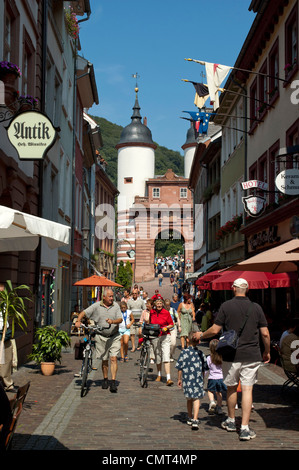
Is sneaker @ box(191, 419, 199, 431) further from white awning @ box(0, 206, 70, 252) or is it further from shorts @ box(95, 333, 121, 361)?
shorts @ box(95, 333, 121, 361)

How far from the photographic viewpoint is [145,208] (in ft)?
263

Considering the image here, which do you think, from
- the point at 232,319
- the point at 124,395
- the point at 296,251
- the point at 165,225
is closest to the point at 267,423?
the point at 232,319

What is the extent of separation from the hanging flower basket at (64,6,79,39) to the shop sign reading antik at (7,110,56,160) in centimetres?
1340

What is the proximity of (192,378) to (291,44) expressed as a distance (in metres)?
13.2

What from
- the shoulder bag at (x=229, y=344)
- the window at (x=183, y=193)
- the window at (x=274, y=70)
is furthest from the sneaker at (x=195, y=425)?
the window at (x=183, y=193)

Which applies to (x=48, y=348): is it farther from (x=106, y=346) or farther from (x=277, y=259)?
(x=277, y=259)

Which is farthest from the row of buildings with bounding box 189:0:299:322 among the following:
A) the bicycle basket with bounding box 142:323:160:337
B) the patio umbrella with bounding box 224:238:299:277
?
the bicycle basket with bounding box 142:323:160:337

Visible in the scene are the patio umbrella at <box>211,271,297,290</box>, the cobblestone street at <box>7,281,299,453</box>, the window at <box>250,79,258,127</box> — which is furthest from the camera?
the window at <box>250,79,258,127</box>

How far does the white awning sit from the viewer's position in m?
6.83

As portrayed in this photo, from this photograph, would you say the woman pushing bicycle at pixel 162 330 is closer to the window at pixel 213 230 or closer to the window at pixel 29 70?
the window at pixel 29 70

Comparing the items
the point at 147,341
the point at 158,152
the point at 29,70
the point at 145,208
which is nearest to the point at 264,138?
the point at 29,70

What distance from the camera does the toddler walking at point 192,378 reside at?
27.6 feet

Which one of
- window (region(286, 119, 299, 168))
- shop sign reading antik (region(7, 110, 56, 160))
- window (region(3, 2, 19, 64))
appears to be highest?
window (region(3, 2, 19, 64))

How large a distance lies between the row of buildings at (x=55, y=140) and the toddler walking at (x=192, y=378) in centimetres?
221
